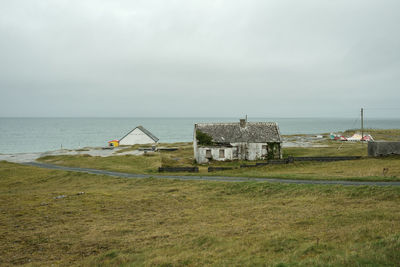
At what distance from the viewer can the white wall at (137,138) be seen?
74438 millimetres

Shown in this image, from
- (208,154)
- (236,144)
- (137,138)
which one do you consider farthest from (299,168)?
(137,138)

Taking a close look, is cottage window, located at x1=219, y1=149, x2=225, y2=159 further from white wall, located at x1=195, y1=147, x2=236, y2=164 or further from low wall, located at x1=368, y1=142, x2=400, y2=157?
low wall, located at x1=368, y1=142, x2=400, y2=157

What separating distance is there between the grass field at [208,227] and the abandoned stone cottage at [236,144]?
19.3 metres

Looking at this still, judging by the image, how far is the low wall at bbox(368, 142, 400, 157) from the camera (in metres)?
31.4

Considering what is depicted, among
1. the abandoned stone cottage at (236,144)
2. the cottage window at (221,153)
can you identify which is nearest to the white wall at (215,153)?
the abandoned stone cottage at (236,144)

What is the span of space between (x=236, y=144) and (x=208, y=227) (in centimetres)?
3060

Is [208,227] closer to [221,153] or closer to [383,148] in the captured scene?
[221,153]

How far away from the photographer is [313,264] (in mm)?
7352

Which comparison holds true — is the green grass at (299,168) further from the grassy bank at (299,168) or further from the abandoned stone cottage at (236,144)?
the abandoned stone cottage at (236,144)

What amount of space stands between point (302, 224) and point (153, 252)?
6933mm

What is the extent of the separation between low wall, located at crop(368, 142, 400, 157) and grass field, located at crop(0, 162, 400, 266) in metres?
18.6

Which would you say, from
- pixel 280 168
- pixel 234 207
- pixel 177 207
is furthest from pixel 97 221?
pixel 280 168

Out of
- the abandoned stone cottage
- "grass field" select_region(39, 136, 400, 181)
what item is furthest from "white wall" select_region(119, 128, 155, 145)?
the abandoned stone cottage

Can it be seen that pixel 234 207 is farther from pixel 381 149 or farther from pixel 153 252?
pixel 381 149
